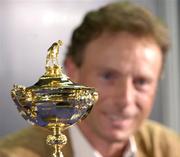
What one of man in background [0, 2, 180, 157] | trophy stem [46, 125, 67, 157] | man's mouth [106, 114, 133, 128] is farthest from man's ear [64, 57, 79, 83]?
trophy stem [46, 125, 67, 157]

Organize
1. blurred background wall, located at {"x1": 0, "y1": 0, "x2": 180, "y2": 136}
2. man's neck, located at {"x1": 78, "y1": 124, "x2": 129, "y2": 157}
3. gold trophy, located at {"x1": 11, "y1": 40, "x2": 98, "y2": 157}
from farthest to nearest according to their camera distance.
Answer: blurred background wall, located at {"x1": 0, "y1": 0, "x2": 180, "y2": 136}
man's neck, located at {"x1": 78, "y1": 124, "x2": 129, "y2": 157}
gold trophy, located at {"x1": 11, "y1": 40, "x2": 98, "y2": 157}

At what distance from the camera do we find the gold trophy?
1.03 feet

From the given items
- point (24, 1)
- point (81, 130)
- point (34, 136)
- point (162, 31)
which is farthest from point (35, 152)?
point (24, 1)

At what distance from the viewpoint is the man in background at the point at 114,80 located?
71 cm

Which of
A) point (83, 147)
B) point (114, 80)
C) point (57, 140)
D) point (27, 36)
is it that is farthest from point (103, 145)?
point (57, 140)

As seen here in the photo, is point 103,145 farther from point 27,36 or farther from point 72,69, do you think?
point 27,36

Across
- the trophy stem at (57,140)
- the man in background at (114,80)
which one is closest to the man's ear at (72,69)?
the man in background at (114,80)

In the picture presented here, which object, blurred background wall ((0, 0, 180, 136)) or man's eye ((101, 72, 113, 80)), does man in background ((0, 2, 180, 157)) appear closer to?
man's eye ((101, 72, 113, 80))

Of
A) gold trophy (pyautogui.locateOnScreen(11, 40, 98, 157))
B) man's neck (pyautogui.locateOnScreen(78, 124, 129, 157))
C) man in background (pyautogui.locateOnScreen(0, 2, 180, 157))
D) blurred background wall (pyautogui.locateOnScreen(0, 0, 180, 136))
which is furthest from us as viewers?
blurred background wall (pyautogui.locateOnScreen(0, 0, 180, 136))

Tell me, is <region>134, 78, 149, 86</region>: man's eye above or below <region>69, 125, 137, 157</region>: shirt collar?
above

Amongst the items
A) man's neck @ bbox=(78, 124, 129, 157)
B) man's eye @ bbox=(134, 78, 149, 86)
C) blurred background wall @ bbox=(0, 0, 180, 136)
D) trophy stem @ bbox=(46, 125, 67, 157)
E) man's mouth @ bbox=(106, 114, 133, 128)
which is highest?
blurred background wall @ bbox=(0, 0, 180, 136)

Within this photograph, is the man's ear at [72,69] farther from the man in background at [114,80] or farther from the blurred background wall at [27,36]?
the blurred background wall at [27,36]

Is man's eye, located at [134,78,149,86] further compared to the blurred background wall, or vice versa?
the blurred background wall

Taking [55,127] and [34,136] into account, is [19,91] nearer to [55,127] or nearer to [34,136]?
[55,127]
